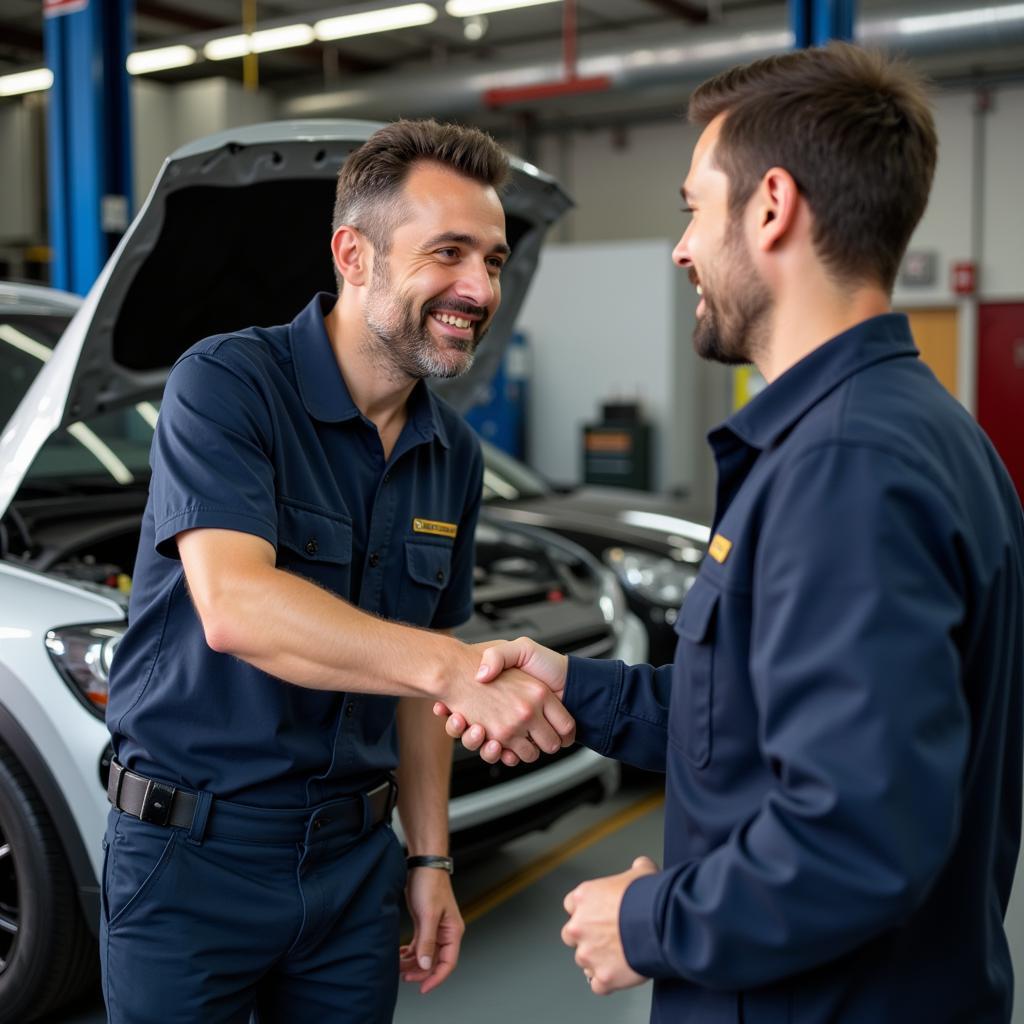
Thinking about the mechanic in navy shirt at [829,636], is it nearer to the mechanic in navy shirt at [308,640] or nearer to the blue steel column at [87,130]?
the mechanic in navy shirt at [308,640]

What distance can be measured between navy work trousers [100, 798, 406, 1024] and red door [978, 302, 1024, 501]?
10.7 m

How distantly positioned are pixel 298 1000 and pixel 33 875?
110 centimetres

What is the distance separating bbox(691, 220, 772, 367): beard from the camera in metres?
1.12

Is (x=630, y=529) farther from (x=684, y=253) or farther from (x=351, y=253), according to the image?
(x=684, y=253)

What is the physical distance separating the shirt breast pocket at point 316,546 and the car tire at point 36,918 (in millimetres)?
1219

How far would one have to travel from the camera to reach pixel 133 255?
2.34 m

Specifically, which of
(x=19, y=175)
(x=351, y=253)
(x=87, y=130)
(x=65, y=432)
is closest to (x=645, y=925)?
(x=351, y=253)

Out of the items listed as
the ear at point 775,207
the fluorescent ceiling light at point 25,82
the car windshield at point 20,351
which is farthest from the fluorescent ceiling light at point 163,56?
the ear at point 775,207

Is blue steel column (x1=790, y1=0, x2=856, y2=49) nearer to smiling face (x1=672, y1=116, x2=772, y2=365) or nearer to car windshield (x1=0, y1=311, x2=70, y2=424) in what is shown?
car windshield (x1=0, y1=311, x2=70, y2=424)

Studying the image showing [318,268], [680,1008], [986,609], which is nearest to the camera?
[986,609]

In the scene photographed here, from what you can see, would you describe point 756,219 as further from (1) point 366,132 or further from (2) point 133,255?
(2) point 133,255

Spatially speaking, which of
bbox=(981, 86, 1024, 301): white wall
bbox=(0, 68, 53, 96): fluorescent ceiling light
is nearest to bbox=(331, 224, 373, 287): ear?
bbox=(981, 86, 1024, 301): white wall

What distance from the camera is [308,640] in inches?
55.1

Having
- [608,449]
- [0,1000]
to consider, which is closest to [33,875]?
[0,1000]
